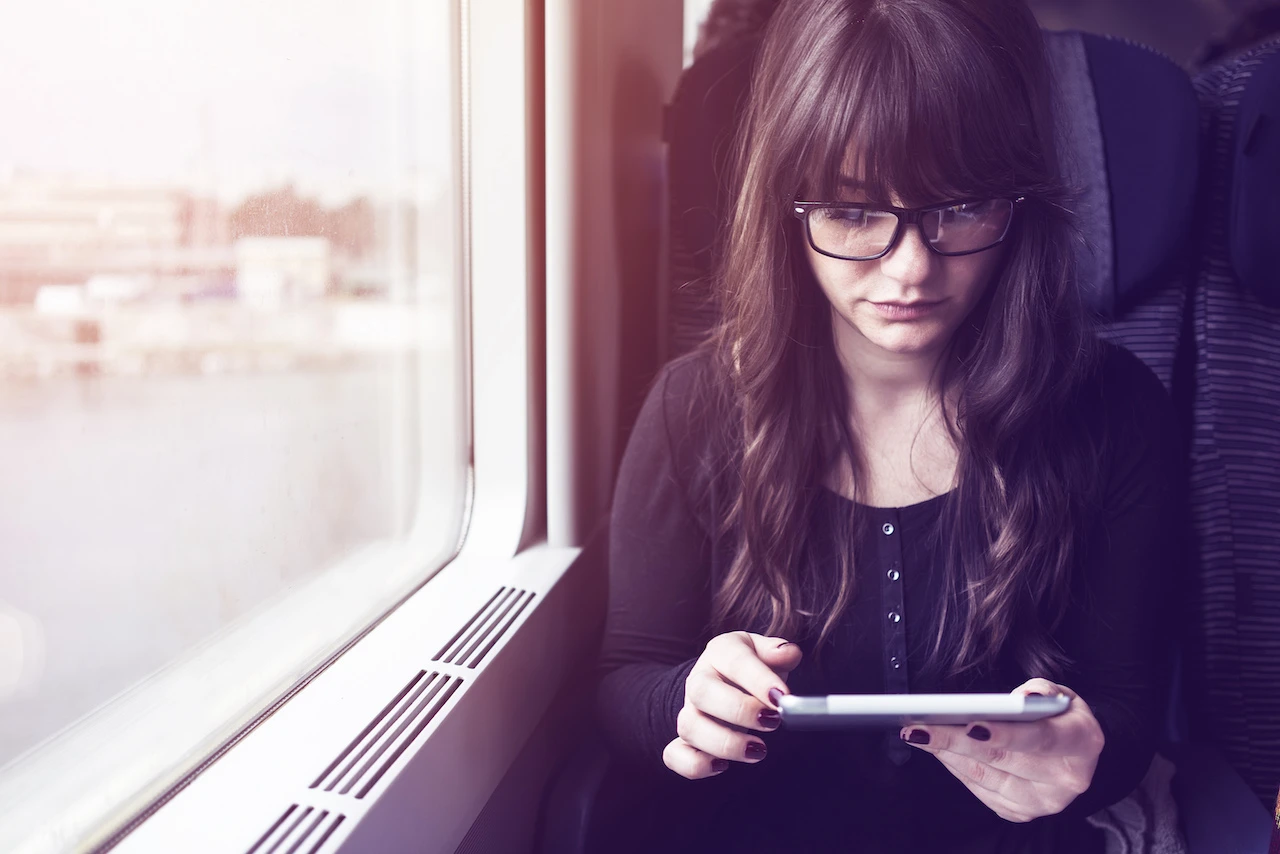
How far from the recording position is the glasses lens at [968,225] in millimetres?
773

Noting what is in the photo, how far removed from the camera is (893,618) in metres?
0.85

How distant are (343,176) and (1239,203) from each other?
0.98 metres

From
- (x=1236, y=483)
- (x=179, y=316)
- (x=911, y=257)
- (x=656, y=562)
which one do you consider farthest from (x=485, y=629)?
(x=1236, y=483)

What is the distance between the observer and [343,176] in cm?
92

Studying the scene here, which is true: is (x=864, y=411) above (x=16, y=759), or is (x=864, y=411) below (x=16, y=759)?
above

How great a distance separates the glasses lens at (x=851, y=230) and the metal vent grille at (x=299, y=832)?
571 millimetres

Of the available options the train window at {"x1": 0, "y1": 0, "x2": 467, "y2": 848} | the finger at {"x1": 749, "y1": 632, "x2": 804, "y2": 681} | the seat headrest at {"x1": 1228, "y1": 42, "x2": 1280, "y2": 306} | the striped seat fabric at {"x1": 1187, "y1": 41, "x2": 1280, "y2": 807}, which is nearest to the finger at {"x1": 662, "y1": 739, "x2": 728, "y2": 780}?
the finger at {"x1": 749, "y1": 632, "x2": 804, "y2": 681}

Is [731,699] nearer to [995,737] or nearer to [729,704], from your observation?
[729,704]

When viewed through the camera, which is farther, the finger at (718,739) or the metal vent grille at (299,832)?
the finger at (718,739)

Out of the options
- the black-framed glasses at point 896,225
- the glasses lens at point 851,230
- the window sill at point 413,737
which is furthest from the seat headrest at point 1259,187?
the window sill at point 413,737

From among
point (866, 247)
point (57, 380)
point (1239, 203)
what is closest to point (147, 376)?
point (57, 380)

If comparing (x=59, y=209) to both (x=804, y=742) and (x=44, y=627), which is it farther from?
(x=804, y=742)

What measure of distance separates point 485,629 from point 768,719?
0.36 m

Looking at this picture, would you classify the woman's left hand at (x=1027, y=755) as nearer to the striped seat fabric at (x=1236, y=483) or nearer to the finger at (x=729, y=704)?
the finger at (x=729, y=704)
